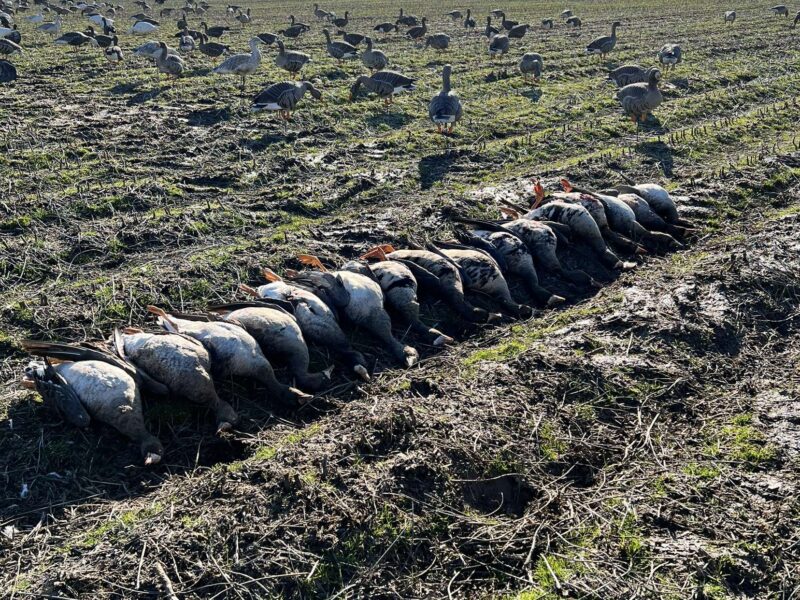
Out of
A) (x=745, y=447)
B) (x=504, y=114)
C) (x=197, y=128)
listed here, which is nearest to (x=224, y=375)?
(x=745, y=447)

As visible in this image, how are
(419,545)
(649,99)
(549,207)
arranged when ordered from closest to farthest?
(419,545) < (549,207) < (649,99)

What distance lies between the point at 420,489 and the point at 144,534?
199 cm

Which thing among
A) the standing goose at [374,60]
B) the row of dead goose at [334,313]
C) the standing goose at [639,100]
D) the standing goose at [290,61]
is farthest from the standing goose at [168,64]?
the row of dead goose at [334,313]

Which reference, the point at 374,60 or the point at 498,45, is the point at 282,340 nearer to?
the point at 374,60

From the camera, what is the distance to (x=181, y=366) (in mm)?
6195

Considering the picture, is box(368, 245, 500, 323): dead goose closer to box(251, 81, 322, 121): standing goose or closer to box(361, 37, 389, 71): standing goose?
box(251, 81, 322, 121): standing goose

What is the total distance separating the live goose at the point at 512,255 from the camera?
892 cm

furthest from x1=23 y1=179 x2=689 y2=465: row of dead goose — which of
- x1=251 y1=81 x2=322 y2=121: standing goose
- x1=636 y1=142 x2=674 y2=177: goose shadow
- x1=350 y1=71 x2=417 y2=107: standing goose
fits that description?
x1=350 y1=71 x2=417 y2=107: standing goose

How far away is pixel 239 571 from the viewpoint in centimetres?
465

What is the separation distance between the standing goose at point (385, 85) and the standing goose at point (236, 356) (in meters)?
11.8

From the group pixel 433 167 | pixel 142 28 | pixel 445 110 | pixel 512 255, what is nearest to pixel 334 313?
pixel 512 255

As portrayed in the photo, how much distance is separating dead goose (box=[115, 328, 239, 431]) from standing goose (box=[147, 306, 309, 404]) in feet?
0.45

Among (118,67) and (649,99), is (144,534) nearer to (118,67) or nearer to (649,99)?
(649,99)

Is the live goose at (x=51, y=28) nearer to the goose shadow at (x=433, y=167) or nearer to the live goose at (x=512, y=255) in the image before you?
the goose shadow at (x=433, y=167)
